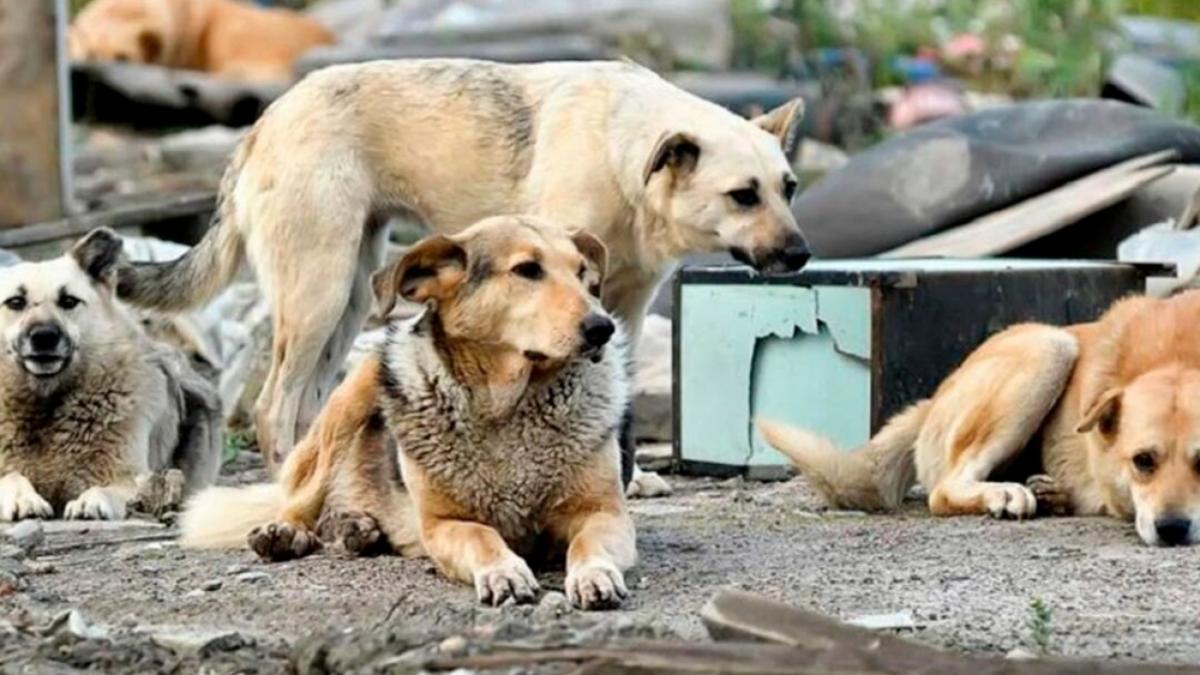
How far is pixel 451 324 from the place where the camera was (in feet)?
19.1

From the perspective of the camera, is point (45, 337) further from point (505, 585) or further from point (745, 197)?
point (505, 585)

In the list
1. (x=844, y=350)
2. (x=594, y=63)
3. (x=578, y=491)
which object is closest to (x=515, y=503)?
(x=578, y=491)

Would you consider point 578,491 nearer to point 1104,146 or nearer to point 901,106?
point 1104,146

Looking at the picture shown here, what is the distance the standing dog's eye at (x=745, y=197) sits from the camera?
780cm

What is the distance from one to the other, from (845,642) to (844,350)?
12.5ft

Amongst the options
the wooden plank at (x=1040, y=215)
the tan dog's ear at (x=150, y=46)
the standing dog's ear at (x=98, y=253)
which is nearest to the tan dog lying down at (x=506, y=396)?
the standing dog's ear at (x=98, y=253)

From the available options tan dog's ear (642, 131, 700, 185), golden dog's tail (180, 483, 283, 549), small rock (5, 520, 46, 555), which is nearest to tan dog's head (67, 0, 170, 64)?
tan dog's ear (642, 131, 700, 185)

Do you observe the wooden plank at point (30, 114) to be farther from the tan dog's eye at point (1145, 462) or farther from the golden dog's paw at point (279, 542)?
the tan dog's eye at point (1145, 462)

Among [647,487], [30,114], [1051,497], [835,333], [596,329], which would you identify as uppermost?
[30,114]

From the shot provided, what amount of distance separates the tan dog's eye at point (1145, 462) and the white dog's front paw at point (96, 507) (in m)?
Answer: 3.23

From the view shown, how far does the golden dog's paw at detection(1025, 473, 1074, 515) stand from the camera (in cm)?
684

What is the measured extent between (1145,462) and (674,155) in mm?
2178

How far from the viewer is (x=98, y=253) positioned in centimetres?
813

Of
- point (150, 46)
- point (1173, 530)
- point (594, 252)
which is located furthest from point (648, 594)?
point (150, 46)
